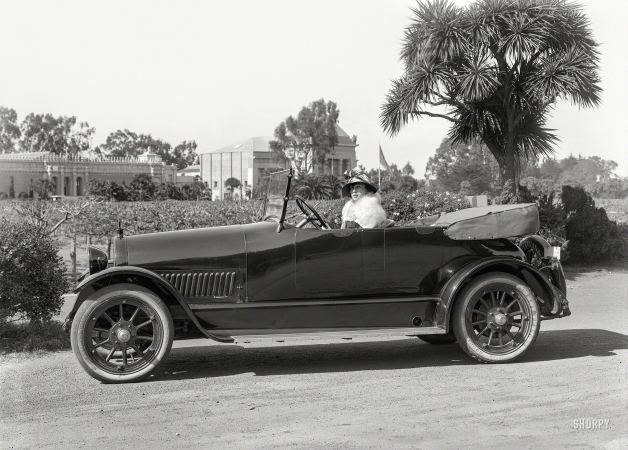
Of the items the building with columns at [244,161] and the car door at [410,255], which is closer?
the car door at [410,255]

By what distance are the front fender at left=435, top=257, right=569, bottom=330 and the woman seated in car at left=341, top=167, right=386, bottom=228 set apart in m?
0.79

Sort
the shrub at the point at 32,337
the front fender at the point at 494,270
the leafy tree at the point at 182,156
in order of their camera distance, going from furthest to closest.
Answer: the leafy tree at the point at 182,156 < the shrub at the point at 32,337 < the front fender at the point at 494,270

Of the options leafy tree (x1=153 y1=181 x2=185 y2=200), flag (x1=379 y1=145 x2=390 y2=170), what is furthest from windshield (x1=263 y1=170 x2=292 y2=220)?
leafy tree (x1=153 y1=181 x2=185 y2=200)

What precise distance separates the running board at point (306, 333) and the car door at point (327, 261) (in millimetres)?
322

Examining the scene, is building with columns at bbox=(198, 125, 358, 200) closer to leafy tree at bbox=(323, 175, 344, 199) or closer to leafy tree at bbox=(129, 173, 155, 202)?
leafy tree at bbox=(129, 173, 155, 202)

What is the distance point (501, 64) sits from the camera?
1451 cm

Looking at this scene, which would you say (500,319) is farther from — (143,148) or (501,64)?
(143,148)

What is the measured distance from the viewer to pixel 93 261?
5.63 metres

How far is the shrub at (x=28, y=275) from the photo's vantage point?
6.36m

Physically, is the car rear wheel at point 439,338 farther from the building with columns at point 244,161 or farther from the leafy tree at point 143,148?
the leafy tree at point 143,148

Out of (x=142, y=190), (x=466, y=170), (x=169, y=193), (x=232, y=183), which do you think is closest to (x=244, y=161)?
(x=232, y=183)

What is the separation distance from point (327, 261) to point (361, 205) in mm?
764

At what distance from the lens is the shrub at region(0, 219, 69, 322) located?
636 cm

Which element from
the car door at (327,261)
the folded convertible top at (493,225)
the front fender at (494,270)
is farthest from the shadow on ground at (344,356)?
the folded convertible top at (493,225)
